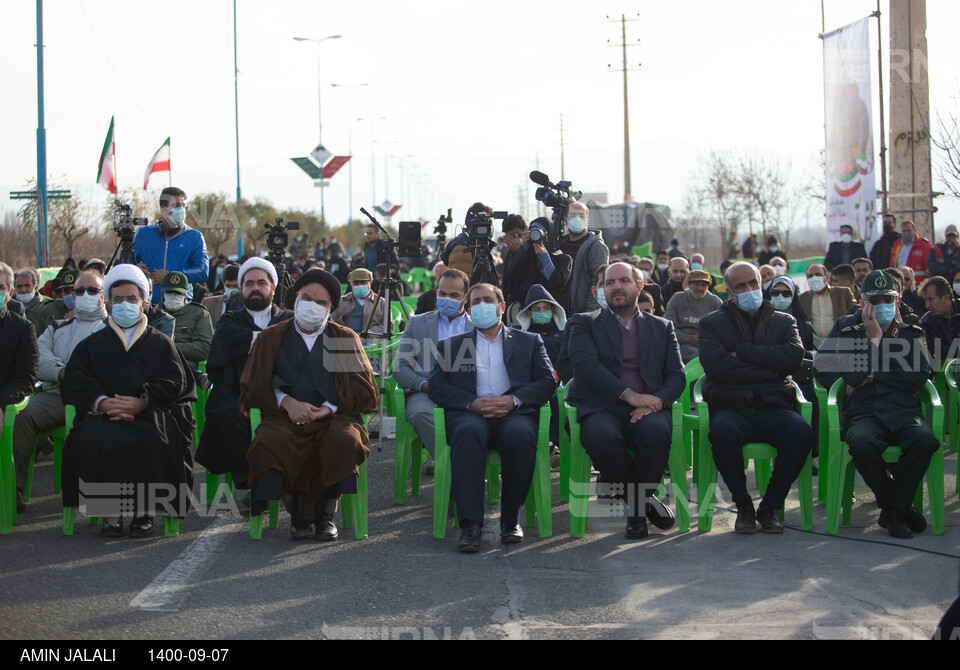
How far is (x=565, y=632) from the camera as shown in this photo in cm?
498

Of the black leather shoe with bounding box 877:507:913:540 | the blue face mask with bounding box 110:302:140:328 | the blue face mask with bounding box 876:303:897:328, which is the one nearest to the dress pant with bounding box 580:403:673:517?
the black leather shoe with bounding box 877:507:913:540

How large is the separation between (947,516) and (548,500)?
9.23ft

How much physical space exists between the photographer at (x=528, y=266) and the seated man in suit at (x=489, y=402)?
2.57 meters

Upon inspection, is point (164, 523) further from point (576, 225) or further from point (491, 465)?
point (576, 225)

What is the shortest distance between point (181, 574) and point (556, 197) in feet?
19.7

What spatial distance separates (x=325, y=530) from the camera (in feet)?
22.8

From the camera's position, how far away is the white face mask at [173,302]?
944 cm

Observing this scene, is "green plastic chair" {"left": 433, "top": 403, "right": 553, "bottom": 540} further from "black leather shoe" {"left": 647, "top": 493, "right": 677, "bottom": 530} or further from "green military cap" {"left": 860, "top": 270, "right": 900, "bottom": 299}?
"green military cap" {"left": 860, "top": 270, "right": 900, "bottom": 299}

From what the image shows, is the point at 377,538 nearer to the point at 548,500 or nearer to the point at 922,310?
the point at 548,500

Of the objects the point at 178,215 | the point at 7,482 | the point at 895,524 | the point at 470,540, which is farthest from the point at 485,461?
the point at 178,215

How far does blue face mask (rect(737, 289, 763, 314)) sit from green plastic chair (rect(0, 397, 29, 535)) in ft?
16.5

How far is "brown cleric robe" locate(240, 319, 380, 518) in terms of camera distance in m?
6.95

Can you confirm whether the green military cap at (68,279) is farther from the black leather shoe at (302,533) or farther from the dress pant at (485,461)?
the dress pant at (485,461)

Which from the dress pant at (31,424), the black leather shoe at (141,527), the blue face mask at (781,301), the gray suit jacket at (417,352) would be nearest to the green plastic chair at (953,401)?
the blue face mask at (781,301)
